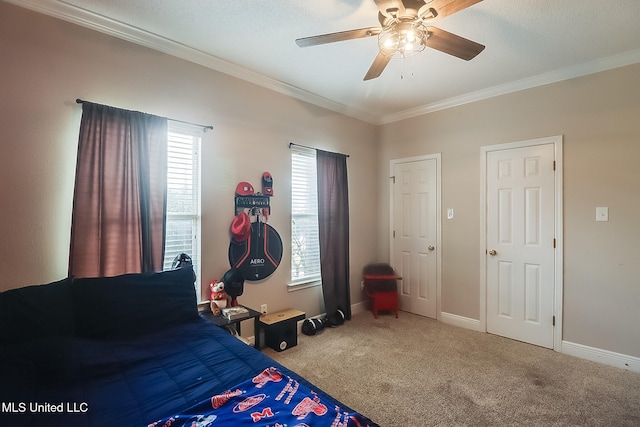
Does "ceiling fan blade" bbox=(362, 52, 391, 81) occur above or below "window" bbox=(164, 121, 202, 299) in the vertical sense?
above

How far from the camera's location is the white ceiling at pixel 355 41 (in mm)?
2109

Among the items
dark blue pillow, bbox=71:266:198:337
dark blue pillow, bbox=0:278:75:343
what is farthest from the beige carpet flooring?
dark blue pillow, bbox=0:278:75:343

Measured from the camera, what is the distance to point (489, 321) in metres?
3.53

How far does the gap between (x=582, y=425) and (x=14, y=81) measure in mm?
4324

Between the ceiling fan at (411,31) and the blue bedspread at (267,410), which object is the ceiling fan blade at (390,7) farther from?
the blue bedspread at (267,410)

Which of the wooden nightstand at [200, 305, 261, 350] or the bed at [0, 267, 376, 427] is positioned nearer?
the bed at [0, 267, 376, 427]

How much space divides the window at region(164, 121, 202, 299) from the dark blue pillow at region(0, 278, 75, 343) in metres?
0.81

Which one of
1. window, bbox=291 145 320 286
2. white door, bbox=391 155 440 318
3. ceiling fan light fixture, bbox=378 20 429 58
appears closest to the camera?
ceiling fan light fixture, bbox=378 20 429 58

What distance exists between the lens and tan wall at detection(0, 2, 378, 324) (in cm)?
195

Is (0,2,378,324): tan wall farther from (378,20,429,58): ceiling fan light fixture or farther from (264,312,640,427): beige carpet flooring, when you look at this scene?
(378,20,429,58): ceiling fan light fixture

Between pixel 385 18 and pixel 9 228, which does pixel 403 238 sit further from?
pixel 9 228

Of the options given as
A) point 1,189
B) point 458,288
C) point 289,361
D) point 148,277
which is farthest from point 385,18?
point 458,288

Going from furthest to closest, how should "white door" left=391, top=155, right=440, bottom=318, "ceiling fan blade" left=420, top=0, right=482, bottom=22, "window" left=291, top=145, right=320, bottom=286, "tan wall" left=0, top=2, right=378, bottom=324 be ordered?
"white door" left=391, top=155, right=440, bottom=318 < "window" left=291, top=145, right=320, bottom=286 < "tan wall" left=0, top=2, right=378, bottom=324 < "ceiling fan blade" left=420, top=0, right=482, bottom=22

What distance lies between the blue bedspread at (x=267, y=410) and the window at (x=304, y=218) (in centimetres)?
214
